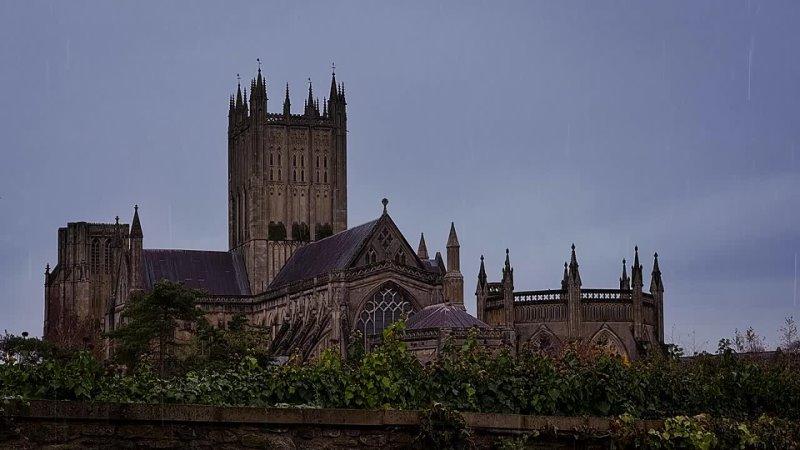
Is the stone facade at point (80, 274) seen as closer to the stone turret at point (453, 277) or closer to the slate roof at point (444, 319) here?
the stone turret at point (453, 277)

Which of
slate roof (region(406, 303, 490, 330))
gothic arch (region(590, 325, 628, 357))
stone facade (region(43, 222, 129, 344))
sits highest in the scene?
stone facade (region(43, 222, 129, 344))

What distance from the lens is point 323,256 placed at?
315 ft

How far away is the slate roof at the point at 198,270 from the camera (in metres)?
103

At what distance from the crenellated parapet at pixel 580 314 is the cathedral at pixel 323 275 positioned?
74 millimetres

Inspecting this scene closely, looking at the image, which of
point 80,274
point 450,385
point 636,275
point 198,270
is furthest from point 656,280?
point 80,274

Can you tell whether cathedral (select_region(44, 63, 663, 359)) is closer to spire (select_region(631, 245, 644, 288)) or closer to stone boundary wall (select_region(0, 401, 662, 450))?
spire (select_region(631, 245, 644, 288))

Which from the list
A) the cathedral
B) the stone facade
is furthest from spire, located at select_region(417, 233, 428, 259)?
the stone facade

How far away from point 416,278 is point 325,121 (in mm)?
31874

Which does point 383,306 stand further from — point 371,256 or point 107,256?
point 107,256

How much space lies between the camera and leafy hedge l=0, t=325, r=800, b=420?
15906 millimetres

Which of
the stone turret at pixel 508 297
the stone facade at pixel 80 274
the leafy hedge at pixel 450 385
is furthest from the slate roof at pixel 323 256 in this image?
the stone facade at pixel 80 274

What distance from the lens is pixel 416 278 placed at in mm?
84625

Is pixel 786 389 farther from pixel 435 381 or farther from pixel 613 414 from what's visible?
pixel 435 381

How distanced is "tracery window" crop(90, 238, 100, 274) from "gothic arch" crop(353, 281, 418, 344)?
9946 centimetres
